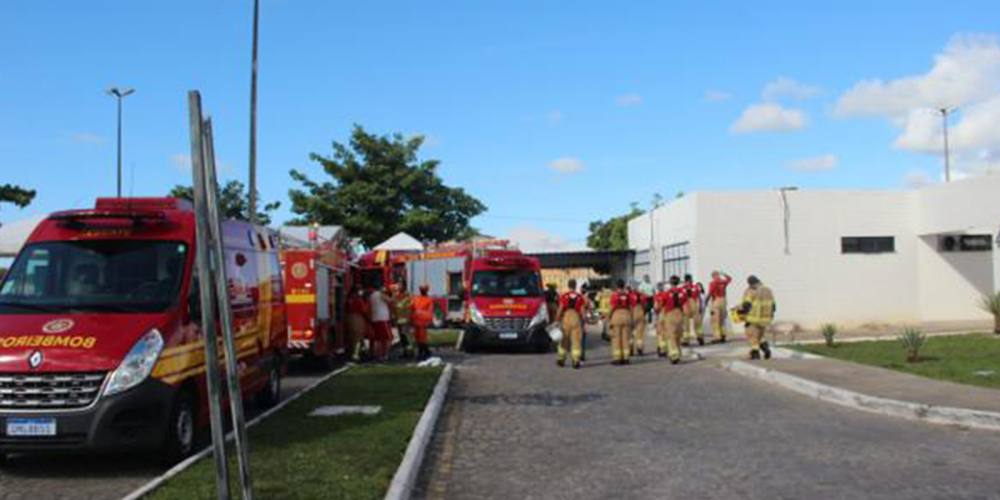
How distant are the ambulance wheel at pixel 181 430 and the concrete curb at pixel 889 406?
793 centimetres

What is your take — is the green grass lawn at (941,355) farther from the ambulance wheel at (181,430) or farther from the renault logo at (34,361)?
the renault logo at (34,361)

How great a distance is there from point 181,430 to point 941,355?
13.6 meters

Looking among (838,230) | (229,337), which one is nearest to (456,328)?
(838,230)

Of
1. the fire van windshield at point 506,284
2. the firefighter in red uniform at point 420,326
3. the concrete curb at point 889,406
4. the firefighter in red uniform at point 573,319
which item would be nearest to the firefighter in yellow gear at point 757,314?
the concrete curb at point 889,406

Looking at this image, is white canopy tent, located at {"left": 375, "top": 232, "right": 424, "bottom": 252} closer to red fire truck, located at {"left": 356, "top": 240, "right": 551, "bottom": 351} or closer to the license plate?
red fire truck, located at {"left": 356, "top": 240, "right": 551, "bottom": 351}

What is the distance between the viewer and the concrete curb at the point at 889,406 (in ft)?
32.8

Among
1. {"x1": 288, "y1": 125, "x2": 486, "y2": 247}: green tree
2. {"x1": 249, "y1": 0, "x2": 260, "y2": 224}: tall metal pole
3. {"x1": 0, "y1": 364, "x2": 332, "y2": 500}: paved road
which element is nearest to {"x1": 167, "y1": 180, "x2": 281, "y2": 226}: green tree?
{"x1": 288, "y1": 125, "x2": 486, "y2": 247}: green tree

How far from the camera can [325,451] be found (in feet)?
27.4

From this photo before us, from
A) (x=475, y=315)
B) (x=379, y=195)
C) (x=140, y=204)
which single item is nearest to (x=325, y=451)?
(x=140, y=204)

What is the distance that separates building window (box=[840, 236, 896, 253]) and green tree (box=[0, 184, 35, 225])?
21.7m

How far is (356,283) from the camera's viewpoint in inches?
867

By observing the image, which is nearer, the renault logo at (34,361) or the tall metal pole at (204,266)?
the tall metal pole at (204,266)

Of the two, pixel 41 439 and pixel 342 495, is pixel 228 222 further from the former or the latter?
pixel 342 495

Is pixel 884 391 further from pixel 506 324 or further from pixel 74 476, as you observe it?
pixel 506 324
